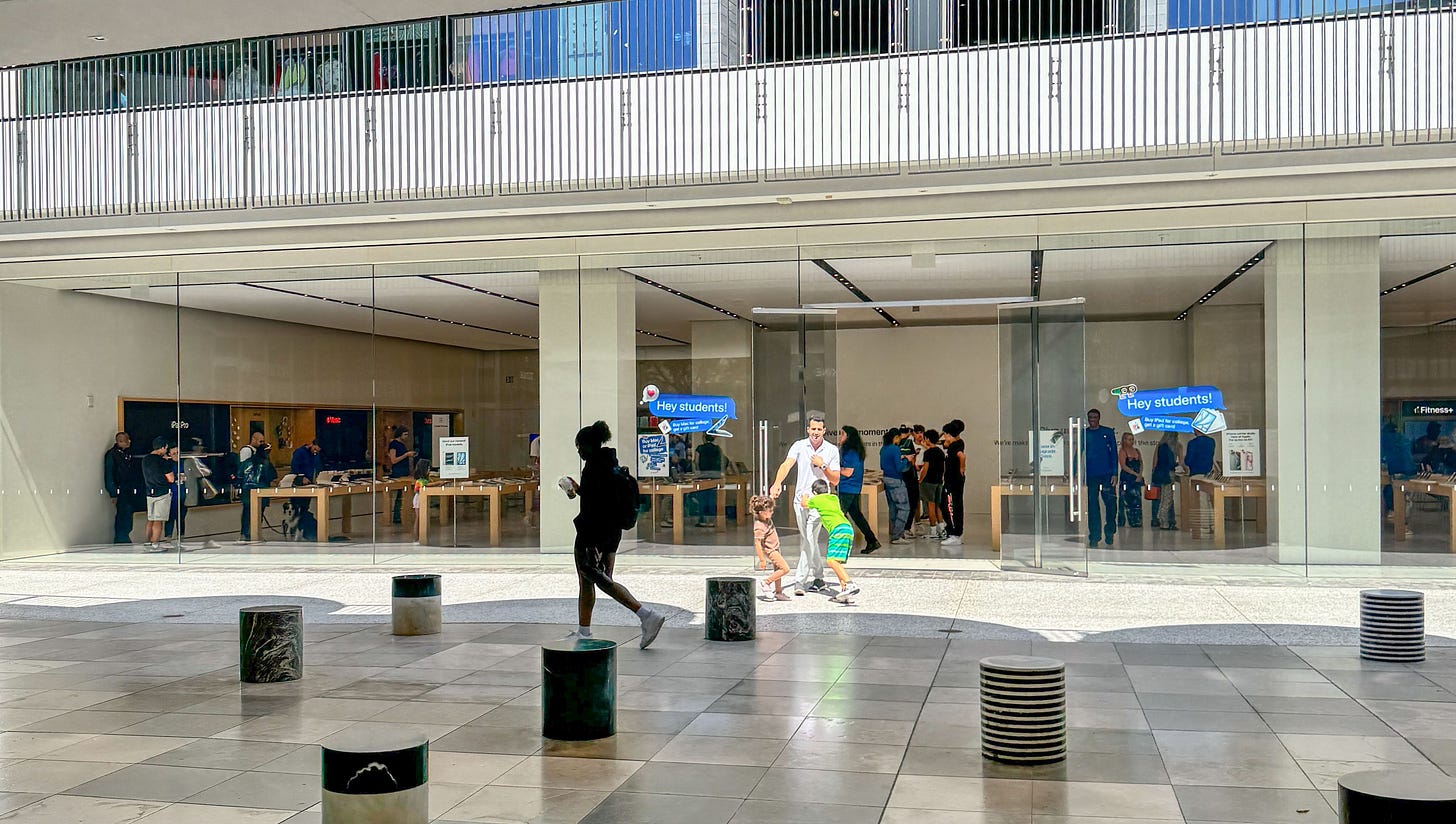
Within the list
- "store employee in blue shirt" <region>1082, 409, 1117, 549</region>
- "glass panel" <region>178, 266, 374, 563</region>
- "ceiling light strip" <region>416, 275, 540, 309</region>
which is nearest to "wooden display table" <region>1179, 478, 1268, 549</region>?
"store employee in blue shirt" <region>1082, 409, 1117, 549</region>

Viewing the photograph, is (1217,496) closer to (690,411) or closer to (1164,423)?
(1164,423)

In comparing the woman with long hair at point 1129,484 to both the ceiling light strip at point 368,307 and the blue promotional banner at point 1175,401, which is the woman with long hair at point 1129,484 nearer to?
the blue promotional banner at point 1175,401

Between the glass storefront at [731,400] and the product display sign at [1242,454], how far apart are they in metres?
0.03

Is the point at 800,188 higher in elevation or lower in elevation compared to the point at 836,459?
higher

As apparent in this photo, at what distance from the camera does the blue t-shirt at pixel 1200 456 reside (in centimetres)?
1463

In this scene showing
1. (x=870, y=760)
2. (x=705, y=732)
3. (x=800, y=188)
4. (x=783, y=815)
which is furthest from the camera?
(x=800, y=188)

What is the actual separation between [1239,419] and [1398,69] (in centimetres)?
414

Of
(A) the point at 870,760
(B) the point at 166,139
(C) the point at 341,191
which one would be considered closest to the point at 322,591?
(C) the point at 341,191

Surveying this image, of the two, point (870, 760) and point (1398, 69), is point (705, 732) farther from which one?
point (1398, 69)

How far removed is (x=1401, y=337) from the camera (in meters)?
14.2

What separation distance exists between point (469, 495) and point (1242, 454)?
391 inches

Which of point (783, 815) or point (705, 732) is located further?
point (705, 732)

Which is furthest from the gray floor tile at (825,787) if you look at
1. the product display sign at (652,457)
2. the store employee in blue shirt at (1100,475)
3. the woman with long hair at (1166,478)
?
the product display sign at (652,457)

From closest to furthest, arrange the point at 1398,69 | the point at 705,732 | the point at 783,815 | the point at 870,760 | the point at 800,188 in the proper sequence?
the point at 783,815
the point at 870,760
the point at 705,732
the point at 1398,69
the point at 800,188
